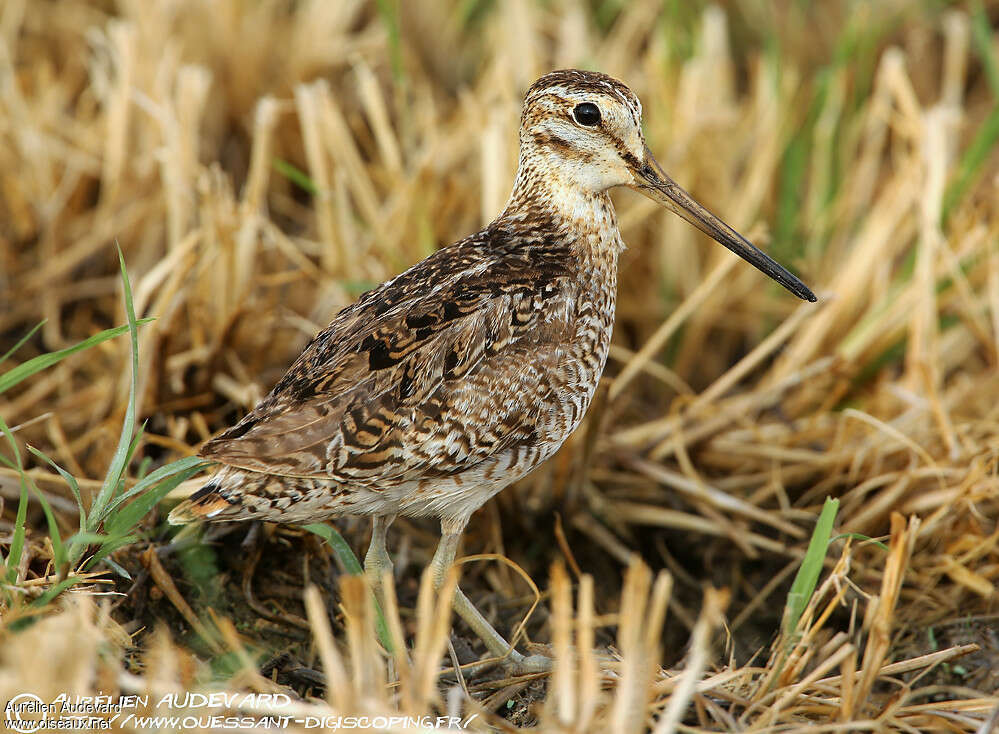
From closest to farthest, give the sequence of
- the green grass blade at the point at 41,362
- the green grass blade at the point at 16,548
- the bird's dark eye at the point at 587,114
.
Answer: the green grass blade at the point at 16,548 < the green grass blade at the point at 41,362 < the bird's dark eye at the point at 587,114

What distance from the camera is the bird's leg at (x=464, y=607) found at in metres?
2.88

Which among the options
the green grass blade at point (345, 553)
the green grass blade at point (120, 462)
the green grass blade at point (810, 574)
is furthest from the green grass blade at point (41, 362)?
the green grass blade at point (810, 574)

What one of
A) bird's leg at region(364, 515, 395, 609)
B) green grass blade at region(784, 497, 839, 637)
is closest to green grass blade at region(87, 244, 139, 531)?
bird's leg at region(364, 515, 395, 609)

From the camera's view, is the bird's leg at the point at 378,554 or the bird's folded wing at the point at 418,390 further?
Result: the bird's leg at the point at 378,554

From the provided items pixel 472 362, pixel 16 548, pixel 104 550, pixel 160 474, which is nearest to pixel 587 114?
pixel 472 362

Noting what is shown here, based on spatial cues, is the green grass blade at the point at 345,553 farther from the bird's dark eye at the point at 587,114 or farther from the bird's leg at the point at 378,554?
the bird's dark eye at the point at 587,114

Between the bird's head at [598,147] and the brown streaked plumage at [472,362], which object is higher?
the bird's head at [598,147]

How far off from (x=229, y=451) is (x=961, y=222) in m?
2.75

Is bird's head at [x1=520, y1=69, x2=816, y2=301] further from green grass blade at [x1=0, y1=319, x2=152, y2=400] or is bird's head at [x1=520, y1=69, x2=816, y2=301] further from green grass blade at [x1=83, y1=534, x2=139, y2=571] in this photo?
green grass blade at [x1=83, y1=534, x2=139, y2=571]

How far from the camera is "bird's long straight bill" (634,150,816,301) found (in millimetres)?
3082

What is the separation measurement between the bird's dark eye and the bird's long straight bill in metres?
0.18

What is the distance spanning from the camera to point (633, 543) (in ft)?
12.0

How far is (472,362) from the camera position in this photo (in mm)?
2752

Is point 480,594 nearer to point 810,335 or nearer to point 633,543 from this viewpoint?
point 633,543
